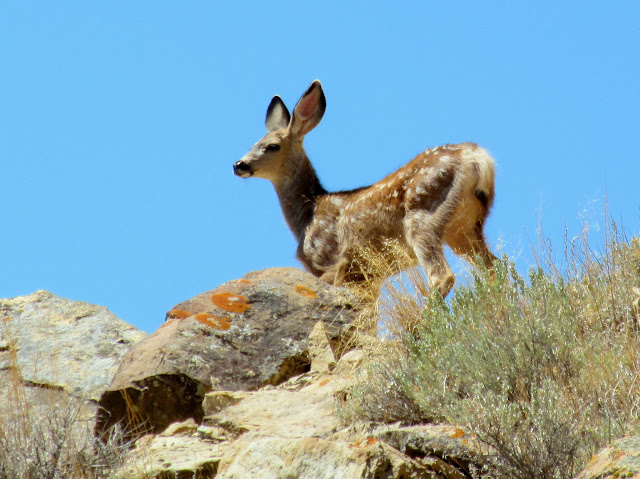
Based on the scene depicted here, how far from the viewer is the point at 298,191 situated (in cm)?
1157

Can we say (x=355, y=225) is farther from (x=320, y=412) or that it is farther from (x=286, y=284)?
(x=320, y=412)

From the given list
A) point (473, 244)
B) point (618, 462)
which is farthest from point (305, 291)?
→ point (618, 462)

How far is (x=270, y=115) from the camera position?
12797 millimetres

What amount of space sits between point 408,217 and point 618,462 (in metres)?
5.41

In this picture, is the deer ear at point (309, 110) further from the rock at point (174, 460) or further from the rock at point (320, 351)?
the rock at point (174, 460)

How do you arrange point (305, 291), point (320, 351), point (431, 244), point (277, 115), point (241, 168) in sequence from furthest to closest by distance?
point (277, 115) < point (241, 168) < point (431, 244) < point (305, 291) < point (320, 351)

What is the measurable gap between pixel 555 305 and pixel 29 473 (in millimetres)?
3080

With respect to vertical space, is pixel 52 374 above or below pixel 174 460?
above

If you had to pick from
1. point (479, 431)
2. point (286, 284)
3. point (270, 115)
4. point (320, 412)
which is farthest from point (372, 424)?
point (270, 115)

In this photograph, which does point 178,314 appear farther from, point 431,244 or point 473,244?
point 473,244

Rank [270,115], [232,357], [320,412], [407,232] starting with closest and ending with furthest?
[320,412], [232,357], [407,232], [270,115]

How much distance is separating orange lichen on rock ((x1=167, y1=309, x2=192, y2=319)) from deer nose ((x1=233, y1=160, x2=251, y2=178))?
12.5 ft

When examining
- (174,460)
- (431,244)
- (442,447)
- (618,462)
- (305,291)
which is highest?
(431,244)

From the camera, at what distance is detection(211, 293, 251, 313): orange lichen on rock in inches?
309
